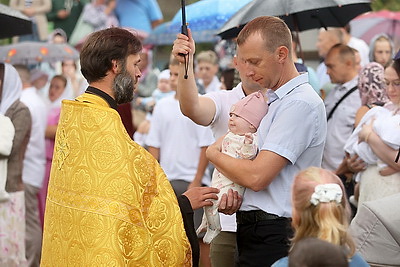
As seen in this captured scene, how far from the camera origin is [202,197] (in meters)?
5.02

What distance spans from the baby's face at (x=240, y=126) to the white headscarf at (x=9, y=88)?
12.1 feet

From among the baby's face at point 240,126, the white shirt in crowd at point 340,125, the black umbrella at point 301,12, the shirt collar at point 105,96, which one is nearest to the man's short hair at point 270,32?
the baby's face at point 240,126

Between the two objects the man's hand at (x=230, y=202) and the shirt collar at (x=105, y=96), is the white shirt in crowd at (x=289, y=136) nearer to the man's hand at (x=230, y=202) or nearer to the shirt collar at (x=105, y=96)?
the man's hand at (x=230, y=202)

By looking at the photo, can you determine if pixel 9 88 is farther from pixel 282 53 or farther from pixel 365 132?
pixel 282 53

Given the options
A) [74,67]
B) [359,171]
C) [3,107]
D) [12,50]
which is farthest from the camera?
[74,67]

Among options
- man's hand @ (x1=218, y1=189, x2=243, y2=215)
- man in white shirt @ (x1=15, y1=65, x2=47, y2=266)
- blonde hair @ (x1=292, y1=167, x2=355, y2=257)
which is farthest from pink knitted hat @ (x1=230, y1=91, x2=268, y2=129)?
man in white shirt @ (x1=15, y1=65, x2=47, y2=266)

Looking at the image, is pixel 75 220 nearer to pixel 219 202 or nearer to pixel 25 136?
pixel 219 202

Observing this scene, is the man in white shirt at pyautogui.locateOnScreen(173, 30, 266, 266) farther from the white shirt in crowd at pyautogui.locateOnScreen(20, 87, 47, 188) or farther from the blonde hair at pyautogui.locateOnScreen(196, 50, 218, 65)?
the blonde hair at pyautogui.locateOnScreen(196, 50, 218, 65)

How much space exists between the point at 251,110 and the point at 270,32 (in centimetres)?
42

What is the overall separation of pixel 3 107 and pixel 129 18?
6132 millimetres

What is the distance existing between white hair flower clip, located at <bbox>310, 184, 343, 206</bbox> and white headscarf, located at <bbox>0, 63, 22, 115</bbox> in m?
4.71

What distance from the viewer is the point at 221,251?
18.2 feet

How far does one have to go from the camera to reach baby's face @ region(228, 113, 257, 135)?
4984mm

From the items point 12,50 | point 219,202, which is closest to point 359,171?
point 219,202
